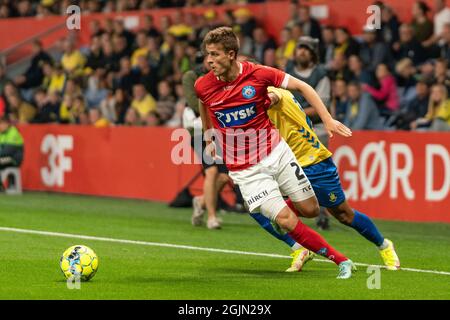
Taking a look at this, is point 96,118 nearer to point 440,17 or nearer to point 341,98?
point 341,98

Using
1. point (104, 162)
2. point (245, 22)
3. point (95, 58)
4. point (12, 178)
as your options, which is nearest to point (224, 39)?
point (104, 162)

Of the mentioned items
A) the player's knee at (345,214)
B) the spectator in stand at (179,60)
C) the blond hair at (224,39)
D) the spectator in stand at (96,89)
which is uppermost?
the blond hair at (224,39)

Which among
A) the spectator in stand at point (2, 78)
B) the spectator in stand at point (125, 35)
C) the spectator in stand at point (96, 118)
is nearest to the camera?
the spectator in stand at point (96, 118)

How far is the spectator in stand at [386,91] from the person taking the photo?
1816 centimetres

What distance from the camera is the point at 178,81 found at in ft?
69.8

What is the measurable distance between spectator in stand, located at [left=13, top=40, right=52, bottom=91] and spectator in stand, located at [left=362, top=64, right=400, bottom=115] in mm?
9944

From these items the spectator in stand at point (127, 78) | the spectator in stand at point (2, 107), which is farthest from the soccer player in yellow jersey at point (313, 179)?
the spectator in stand at point (2, 107)

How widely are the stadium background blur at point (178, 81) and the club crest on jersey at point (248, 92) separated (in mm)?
5377

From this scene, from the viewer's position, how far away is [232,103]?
31.6 ft

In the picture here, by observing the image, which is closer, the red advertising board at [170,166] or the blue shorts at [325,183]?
the blue shorts at [325,183]

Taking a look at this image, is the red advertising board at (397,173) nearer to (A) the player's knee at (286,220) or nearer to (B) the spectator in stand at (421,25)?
(B) the spectator in stand at (421,25)

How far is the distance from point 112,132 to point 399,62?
16.9 feet
